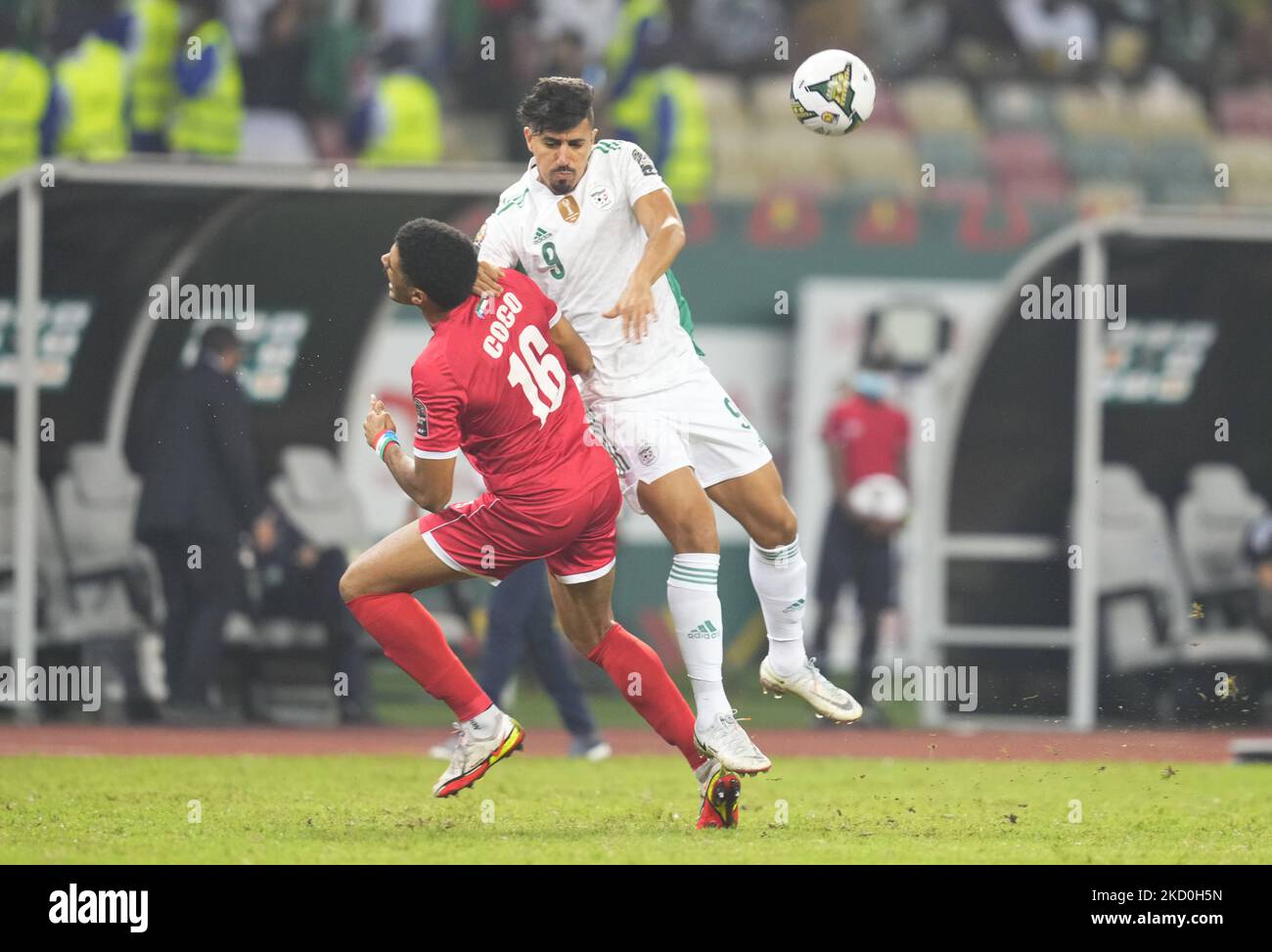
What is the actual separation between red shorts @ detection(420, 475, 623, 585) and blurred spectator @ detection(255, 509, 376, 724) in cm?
545

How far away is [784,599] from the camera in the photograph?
7.63 metres

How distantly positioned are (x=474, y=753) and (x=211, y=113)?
840 centimetres

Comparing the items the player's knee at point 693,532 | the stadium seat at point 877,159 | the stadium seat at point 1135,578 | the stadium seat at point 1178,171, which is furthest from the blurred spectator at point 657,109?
the player's knee at point 693,532

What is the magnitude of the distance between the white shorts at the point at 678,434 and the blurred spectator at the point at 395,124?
8.32 m

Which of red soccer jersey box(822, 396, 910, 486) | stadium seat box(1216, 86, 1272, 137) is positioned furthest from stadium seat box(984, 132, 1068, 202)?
red soccer jersey box(822, 396, 910, 486)

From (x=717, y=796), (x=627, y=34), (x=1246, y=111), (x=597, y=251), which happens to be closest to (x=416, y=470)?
(x=597, y=251)

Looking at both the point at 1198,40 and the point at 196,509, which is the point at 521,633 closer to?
the point at 196,509

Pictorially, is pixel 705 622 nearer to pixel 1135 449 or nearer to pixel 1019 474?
pixel 1019 474

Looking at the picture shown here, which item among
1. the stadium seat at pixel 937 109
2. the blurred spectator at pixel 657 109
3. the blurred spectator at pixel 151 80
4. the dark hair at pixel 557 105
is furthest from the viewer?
the stadium seat at pixel 937 109

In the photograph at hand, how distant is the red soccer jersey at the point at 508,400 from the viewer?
6758 millimetres

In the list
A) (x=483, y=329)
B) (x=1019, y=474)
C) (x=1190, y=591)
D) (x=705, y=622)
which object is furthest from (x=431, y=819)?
(x=1190, y=591)

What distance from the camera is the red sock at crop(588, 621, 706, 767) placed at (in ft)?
23.9

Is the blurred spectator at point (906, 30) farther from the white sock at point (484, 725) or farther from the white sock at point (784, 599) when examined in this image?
the white sock at point (484, 725)

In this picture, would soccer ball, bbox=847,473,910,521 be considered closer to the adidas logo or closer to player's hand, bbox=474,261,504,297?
the adidas logo
